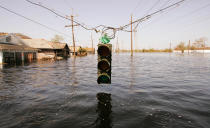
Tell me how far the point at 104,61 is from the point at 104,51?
10.5 inches

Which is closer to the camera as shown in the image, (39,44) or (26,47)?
(26,47)

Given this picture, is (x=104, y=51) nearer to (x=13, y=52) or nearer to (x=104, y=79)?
(x=104, y=79)

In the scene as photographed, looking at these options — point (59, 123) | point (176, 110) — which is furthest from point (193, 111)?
point (59, 123)

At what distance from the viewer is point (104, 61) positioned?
3.19m

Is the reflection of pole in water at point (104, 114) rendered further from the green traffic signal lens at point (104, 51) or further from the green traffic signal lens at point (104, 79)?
the green traffic signal lens at point (104, 51)

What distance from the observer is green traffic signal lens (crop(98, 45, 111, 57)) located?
317 cm

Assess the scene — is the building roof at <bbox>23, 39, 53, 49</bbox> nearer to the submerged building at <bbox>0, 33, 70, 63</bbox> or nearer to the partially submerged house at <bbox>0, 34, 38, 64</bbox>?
the submerged building at <bbox>0, 33, 70, 63</bbox>

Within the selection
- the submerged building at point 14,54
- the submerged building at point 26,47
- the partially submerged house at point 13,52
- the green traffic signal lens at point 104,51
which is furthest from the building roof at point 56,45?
the green traffic signal lens at point 104,51

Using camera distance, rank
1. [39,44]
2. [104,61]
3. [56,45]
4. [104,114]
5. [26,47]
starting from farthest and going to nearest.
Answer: [56,45], [39,44], [26,47], [104,114], [104,61]

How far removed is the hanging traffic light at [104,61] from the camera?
10.4 ft

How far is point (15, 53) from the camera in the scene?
27938 mm

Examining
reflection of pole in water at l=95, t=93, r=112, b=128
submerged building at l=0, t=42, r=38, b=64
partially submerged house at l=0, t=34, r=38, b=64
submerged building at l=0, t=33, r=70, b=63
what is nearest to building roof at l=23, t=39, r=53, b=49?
submerged building at l=0, t=33, r=70, b=63

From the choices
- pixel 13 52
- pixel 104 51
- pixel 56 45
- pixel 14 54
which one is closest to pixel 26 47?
pixel 13 52

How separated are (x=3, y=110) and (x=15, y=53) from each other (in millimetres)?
29368
